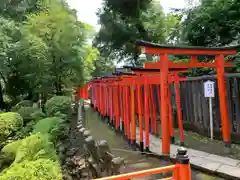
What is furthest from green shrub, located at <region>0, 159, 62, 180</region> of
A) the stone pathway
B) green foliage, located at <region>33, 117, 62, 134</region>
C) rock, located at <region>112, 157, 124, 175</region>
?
green foliage, located at <region>33, 117, 62, 134</region>

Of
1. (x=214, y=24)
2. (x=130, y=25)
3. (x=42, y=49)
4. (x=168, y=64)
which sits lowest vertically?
(x=168, y=64)

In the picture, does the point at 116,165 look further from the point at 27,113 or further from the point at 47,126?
the point at 27,113

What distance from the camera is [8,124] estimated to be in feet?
26.3

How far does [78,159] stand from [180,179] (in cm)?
263

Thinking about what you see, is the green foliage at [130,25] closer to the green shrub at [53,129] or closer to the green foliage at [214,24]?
the green foliage at [214,24]

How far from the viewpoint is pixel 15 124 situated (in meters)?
8.23

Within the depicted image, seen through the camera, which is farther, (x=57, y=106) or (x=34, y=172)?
(x=57, y=106)

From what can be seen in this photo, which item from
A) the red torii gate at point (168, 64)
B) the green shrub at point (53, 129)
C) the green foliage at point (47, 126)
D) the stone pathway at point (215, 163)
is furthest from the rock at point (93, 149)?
the green foliage at point (47, 126)

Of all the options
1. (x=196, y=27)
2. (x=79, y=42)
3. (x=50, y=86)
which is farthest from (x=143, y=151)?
(x=79, y=42)

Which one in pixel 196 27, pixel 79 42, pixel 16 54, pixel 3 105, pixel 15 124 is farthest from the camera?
pixel 3 105

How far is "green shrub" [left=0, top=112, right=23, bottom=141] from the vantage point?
7829mm

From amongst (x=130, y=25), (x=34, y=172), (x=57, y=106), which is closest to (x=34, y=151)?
(x=34, y=172)

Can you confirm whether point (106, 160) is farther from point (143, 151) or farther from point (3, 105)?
point (3, 105)

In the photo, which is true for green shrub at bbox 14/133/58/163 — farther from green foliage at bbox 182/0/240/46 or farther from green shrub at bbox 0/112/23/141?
green foliage at bbox 182/0/240/46
